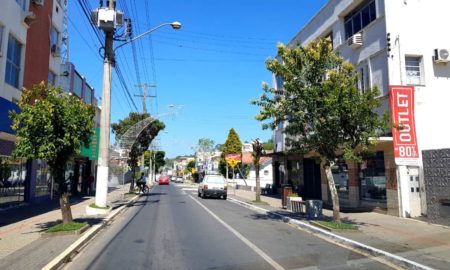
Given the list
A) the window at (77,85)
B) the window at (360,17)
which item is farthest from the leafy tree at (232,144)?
the window at (360,17)

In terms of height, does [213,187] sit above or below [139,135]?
below

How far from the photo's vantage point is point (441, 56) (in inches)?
715

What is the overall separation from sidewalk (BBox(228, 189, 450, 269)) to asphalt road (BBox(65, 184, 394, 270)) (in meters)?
0.96

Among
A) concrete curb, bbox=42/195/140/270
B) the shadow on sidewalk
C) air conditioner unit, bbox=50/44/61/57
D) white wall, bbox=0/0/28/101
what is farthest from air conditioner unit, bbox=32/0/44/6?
concrete curb, bbox=42/195/140/270

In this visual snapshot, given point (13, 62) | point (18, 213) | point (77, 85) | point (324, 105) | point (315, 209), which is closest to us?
point (324, 105)

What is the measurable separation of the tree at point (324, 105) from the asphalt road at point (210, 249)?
3.11 meters

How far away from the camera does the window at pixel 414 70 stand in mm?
18375

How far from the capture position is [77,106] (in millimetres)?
12695

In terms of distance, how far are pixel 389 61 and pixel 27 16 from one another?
16.1m

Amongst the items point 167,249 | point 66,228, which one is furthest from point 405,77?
point 66,228

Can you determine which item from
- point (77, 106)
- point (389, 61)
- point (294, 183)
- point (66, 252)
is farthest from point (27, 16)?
point (294, 183)

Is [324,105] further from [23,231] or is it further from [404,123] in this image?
[23,231]

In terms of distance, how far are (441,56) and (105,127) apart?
14.8 m

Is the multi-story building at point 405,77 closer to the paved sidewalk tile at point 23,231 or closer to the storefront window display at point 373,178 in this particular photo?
the storefront window display at point 373,178
